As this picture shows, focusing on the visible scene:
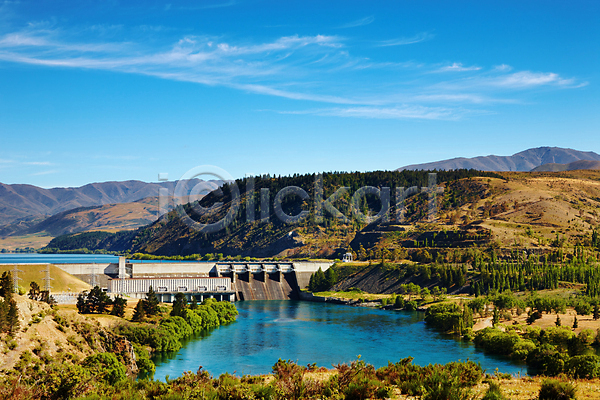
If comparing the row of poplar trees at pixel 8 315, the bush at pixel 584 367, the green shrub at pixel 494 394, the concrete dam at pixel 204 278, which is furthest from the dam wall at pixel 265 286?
the green shrub at pixel 494 394

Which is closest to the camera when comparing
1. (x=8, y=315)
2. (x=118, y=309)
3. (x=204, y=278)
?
(x=8, y=315)

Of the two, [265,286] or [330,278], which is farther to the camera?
[330,278]

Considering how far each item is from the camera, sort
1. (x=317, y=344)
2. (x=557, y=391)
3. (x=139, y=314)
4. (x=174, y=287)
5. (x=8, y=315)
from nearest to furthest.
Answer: (x=557, y=391) < (x=8, y=315) < (x=139, y=314) < (x=317, y=344) < (x=174, y=287)

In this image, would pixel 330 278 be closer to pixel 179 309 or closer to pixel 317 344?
pixel 179 309

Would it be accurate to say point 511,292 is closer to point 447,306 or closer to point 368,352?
point 447,306

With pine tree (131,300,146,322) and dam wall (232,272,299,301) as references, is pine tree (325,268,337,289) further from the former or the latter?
→ pine tree (131,300,146,322)

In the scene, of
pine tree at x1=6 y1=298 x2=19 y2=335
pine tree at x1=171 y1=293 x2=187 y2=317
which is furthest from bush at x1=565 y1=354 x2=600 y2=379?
pine tree at x1=171 y1=293 x2=187 y2=317

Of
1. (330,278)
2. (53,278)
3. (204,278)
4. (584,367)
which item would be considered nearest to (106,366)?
(584,367)
